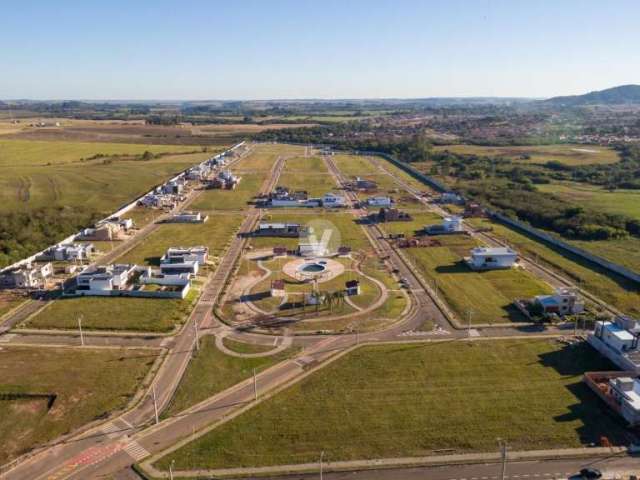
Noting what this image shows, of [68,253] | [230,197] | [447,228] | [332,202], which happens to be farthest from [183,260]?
[230,197]

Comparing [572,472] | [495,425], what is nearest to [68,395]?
[495,425]

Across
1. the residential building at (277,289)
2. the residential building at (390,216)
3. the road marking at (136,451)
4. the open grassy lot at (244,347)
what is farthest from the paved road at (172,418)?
the residential building at (390,216)

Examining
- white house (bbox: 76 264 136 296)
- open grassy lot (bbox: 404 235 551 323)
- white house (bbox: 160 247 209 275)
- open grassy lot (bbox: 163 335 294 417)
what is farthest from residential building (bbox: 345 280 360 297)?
white house (bbox: 76 264 136 296)

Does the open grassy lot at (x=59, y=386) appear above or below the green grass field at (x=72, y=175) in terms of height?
below

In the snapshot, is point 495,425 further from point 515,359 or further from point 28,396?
point 28,396

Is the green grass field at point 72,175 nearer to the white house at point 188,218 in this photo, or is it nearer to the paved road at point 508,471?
the white house at point 188,218

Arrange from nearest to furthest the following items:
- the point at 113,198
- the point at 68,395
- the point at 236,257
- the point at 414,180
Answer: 1. the point at 68,395
2. the point at 236,257
3. the point at 113,198
4. the point at 414,180

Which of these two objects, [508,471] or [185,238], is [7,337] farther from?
[508,471]

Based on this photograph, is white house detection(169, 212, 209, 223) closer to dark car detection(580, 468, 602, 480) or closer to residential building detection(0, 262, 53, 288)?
residential building detection(0, 262, 53, 288)
